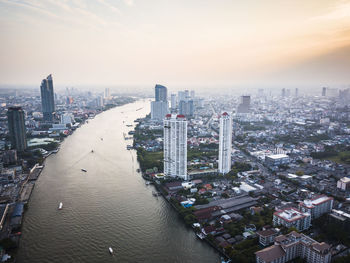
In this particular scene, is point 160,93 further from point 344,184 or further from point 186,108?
point 344,184

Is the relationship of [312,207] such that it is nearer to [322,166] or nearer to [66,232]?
[322,166]

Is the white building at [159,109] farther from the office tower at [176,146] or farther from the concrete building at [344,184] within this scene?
the concrete building at [344,184]

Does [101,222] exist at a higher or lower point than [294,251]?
lower

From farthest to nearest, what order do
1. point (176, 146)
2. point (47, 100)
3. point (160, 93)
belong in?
point (160, 93) → point (47, 100) → point (176, 146)

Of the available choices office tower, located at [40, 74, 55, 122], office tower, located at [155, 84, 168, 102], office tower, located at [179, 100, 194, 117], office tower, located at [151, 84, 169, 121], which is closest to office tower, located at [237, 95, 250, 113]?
office tower, located at [179, 100, 194, 117]

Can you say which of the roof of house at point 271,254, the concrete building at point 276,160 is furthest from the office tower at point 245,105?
the roof of house at point 271,254

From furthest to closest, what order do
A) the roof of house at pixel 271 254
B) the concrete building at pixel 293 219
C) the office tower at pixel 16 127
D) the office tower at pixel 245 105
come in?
the office tower at pixel 245 105
the office tower at pixel 16 127
the concrete building at pixel 293 219
the roof of house at pixel 271 254

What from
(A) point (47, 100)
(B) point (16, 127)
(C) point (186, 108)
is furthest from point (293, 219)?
(A) point (47, 100)
